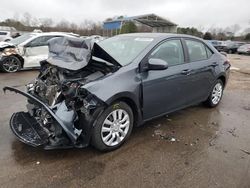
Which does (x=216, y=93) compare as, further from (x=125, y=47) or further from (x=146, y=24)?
(x=146, y=24)

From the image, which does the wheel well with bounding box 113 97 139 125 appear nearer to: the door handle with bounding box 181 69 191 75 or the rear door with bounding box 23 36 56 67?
the door handle with bounding box 181 69 191 75

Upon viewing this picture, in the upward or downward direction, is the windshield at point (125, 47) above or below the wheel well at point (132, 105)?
above

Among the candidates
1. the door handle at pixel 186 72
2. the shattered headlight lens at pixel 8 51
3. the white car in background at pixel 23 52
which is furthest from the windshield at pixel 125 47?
the shattered headlight lens at pixel 8 51

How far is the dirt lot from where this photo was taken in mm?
2730

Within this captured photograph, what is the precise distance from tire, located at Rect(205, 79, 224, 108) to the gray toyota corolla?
874 millimetres

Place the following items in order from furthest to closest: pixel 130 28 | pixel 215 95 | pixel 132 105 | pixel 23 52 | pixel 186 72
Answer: pixel 130 28 → pixel 23 52 → pixel 215 95 → pixel 186 72 → pixel 132 105

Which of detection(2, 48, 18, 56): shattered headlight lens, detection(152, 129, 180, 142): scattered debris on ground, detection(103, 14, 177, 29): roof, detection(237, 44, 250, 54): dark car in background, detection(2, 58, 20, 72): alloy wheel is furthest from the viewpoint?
detection(103, 14, 177, 29): roof

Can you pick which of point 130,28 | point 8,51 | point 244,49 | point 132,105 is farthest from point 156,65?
point 130,28

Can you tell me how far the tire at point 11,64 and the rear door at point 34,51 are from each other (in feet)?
0.96

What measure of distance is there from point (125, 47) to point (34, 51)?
6.07m

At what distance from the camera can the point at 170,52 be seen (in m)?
4.06

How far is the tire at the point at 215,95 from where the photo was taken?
206 inches

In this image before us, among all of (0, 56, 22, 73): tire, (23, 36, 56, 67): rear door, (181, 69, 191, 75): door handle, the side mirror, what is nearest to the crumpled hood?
the side mirror

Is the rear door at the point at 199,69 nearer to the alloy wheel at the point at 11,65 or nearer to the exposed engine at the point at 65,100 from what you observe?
the exposed engine at the point at 65,100
